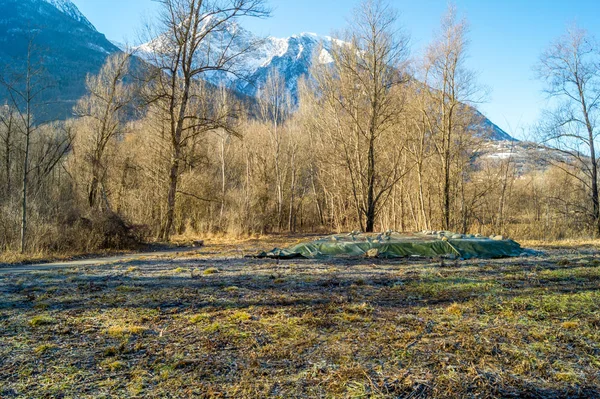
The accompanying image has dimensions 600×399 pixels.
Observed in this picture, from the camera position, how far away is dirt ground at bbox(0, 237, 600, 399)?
→ 2270 mm

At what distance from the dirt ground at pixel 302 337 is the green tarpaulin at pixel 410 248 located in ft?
8.12

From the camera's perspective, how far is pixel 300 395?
2.16 metres

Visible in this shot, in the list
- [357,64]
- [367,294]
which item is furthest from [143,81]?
[367,294]

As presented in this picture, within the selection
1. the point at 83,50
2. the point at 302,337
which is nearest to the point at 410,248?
the point at 302,337

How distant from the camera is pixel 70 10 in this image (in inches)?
4412

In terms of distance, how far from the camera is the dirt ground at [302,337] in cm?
227

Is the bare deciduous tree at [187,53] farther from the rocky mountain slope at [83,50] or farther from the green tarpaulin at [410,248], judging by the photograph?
the green tarpaulin at [410,248]

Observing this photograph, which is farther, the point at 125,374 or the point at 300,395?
the point at 125,374

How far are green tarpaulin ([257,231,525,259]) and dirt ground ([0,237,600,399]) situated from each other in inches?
97.4

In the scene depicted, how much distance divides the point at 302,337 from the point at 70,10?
141 meters

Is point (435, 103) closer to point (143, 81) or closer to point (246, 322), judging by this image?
point (143, 81)

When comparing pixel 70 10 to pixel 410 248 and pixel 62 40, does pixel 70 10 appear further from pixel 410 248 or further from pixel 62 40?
pixel 410 248

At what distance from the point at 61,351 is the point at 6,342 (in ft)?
1.76

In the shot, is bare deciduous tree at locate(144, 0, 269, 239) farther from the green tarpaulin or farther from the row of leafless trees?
the green tarpaulin
